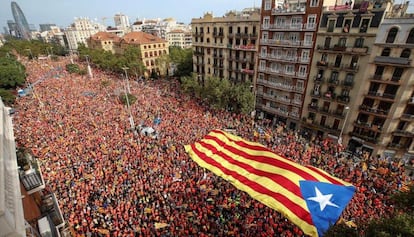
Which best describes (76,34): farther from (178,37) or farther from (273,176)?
(273,176)

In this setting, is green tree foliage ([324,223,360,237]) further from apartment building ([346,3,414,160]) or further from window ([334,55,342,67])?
window ([334,55,342,67])

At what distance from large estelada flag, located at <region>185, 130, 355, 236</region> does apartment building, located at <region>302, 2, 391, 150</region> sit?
16.0 m

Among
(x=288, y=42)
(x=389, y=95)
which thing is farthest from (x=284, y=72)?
(x=389, y=95)

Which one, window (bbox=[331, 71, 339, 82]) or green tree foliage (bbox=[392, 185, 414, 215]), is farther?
window (bbox=[331, 71, 339, 82])

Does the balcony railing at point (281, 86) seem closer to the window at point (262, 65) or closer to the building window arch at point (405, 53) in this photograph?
the window at point (262, 65)

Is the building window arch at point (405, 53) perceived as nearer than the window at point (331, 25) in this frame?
Yes

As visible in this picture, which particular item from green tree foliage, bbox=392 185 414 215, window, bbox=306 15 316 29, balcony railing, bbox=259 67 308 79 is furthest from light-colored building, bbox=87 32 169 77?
green tree foliage, bbox=392 185 414 215

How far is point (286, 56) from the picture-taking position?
31844 mm

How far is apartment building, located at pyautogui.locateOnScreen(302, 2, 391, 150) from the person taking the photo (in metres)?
24.1

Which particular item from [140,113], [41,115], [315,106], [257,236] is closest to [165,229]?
[257,236]

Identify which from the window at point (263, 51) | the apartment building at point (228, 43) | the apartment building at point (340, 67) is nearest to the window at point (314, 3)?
the apartment building at point (340, 67)

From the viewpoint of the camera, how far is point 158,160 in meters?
23.6

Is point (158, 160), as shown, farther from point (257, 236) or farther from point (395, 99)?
point (395, 99)

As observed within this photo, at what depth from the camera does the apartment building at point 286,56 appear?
2881 cm
